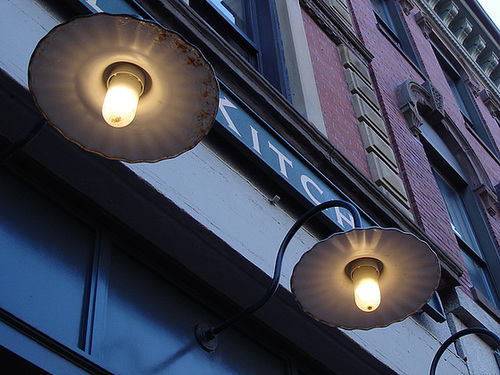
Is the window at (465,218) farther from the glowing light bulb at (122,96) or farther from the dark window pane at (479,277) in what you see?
the glowing light bulb at (122,96)

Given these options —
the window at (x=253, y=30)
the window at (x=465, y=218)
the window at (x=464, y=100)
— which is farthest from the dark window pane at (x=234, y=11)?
the window at (x=464, y=100)

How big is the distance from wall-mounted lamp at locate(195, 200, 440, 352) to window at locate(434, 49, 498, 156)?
11069 mm

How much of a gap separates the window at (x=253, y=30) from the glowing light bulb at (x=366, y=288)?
3870 mm

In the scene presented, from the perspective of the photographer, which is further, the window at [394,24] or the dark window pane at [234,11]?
the window at [394,24]

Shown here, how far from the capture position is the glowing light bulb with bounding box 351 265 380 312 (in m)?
3.97

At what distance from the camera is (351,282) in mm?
4070

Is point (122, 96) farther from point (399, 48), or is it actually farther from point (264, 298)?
point (399, 48)

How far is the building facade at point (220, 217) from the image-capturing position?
390cm

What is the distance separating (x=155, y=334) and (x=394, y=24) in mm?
11569

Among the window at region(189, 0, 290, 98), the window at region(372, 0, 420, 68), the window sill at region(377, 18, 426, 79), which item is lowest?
the window at region(189, 0, 290, 98)

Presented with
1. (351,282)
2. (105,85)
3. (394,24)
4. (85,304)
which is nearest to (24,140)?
(105,85)

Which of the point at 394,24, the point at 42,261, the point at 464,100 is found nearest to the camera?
the point at 42,261

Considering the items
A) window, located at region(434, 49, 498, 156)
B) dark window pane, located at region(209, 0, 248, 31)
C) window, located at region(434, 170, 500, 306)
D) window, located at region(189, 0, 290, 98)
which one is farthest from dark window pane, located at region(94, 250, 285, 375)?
window, located at region(434, 49, 498, 156)

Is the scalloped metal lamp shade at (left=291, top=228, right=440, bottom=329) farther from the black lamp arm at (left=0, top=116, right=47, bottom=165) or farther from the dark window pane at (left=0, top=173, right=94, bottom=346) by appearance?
the black lamp arm at (left=0, top=116, right=47, bottom=165)
